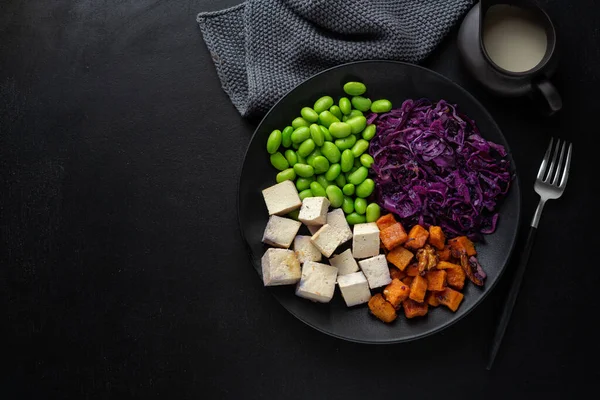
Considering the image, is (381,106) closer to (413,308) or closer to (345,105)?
(345,105)

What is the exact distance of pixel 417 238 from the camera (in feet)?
5.94

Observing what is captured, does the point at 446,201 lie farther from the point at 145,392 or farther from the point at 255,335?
the point at 145,392

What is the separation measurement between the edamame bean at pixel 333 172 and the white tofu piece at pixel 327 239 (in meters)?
0.16

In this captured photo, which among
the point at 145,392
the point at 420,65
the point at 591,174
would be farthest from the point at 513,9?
the point at 145,392

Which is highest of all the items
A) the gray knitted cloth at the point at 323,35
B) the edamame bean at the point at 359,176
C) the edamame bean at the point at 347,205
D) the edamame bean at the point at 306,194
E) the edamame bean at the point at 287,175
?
the gray knitted cloth at the point at 323,35

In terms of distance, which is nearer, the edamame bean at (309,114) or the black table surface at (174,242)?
the edamame bean at (309,114)

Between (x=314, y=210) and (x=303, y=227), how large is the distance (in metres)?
0.14

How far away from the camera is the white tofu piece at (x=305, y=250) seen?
185cm

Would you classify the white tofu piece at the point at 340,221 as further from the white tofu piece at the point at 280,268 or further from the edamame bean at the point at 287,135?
the edamame bean at the point at 287,135

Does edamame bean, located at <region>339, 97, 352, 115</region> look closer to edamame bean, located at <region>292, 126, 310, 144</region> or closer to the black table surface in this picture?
edamame bean, located at <region>292, 126, 310, 144</region>

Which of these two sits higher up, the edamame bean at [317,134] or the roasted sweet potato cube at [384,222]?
the edamame bean at [317,134]

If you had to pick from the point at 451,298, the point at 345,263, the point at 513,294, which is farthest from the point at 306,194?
the point at 513,294

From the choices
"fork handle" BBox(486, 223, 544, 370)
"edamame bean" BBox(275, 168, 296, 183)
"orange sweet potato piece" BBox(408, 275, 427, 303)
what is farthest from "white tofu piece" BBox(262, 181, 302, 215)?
"fork handle" BBox(486, 223, 544, 370)

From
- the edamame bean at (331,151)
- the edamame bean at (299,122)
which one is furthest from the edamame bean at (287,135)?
the edamame bean at (331,151)
